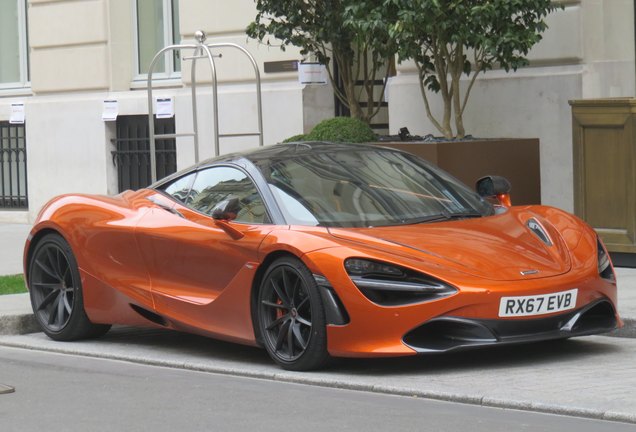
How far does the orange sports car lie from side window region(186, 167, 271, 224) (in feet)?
0.03

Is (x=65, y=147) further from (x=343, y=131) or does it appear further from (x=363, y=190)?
(x=363, y=190)

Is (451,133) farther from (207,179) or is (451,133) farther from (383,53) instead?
(207,179)

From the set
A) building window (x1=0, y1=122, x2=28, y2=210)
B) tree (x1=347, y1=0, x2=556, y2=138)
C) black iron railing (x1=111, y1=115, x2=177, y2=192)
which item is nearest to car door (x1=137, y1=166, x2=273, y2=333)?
tree (x1=347, y1=0, x2=556, y2=138)

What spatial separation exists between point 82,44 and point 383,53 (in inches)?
273

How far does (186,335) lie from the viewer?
32.3 ft

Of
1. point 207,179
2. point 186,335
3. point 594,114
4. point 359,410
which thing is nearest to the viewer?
point 359,410

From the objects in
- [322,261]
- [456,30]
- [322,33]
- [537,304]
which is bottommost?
[537,304]

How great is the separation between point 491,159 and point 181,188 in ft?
15.3

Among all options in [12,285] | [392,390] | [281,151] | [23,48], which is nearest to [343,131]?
[12,285]

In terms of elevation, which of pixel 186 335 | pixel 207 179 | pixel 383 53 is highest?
pixel 383 53

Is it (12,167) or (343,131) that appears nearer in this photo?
(343,131)

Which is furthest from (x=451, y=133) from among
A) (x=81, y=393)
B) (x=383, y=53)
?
(x=81, y=393)

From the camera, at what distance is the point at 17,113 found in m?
20.2

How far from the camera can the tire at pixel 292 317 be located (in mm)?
7672
